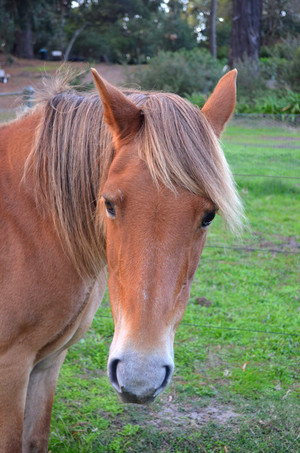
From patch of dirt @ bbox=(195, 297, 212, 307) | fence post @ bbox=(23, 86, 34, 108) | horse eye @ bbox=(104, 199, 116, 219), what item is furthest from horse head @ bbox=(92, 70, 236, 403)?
patch of dirt @ bbox=(195, 297, 212, 307)

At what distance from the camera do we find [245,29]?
15508 millimetres

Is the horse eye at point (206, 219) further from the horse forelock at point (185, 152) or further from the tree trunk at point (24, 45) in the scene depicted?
the tree trunk at point (24, 45)

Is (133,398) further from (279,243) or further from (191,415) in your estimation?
(279,243)

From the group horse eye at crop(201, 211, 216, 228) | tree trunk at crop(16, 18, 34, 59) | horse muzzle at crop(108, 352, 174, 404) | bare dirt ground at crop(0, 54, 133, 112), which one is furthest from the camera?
tree trunk at crop(16, 18, 34, 59)

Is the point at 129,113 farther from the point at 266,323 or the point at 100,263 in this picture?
the point at 266,323

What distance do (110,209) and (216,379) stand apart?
6.99 ft

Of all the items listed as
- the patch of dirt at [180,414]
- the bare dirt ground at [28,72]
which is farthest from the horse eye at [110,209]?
the bare dirt ground at [28,72]

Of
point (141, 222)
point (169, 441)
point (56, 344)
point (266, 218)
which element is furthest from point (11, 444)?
point (266, 218)

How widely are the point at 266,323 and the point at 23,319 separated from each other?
2.68 metres

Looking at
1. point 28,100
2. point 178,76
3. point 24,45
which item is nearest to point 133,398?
point 28,100

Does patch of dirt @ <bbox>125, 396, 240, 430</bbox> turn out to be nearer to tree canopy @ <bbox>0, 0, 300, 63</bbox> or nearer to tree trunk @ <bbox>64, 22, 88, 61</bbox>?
tree canopy @ <bbox>0, 0, 300, 63</bbox>

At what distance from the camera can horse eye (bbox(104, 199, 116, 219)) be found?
163cm

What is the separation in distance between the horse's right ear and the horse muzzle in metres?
0.82

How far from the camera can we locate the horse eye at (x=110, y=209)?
163cm
